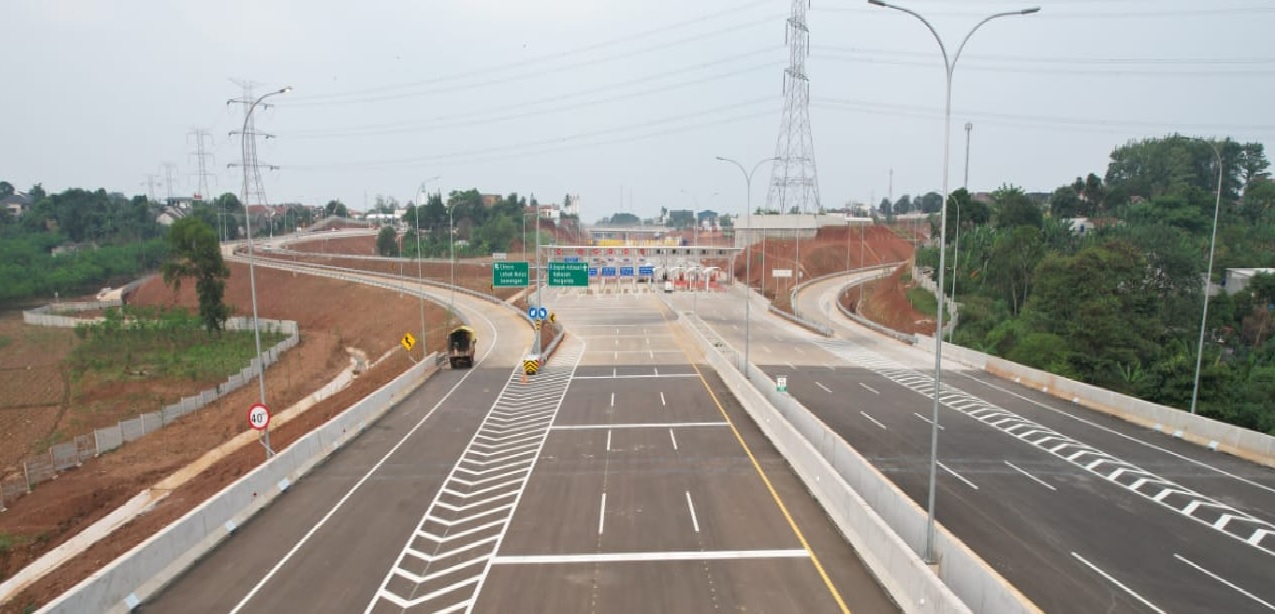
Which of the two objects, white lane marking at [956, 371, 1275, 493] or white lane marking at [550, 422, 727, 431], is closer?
white lane marking at [956, 371, 1275, 493]

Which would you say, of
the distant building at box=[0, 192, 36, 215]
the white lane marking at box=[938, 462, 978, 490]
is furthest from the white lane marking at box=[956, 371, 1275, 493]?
the distant building at box=[0, 192, 36, 215]

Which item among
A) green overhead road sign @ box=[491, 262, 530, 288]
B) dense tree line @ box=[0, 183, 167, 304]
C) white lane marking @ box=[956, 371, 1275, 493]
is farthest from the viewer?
dense tree line @ box=[0, 183, 167, 304]

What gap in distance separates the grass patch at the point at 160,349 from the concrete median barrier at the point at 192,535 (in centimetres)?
3292

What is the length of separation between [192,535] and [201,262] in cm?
5963

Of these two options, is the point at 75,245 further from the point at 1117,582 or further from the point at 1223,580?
the point at 1223,580

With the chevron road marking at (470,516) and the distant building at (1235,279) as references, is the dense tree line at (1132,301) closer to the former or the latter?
the distant building at (1235,279)

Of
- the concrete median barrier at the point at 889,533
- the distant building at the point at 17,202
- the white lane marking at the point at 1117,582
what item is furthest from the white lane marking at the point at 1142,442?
the distant building at the point at 17,202

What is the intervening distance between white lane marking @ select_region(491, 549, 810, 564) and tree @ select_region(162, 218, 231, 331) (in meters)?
63.4

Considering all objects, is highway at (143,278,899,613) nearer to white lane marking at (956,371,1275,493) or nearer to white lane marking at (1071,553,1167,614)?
white lane marking at (1071,553,1167,614)

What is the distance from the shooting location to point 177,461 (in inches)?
1266

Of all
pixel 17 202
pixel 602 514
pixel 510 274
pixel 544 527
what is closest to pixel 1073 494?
pixel 602 514

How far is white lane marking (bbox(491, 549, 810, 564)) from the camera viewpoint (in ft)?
53.7

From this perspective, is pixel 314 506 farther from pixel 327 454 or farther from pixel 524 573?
pixel 524 573

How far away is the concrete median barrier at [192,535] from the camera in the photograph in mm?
13516
